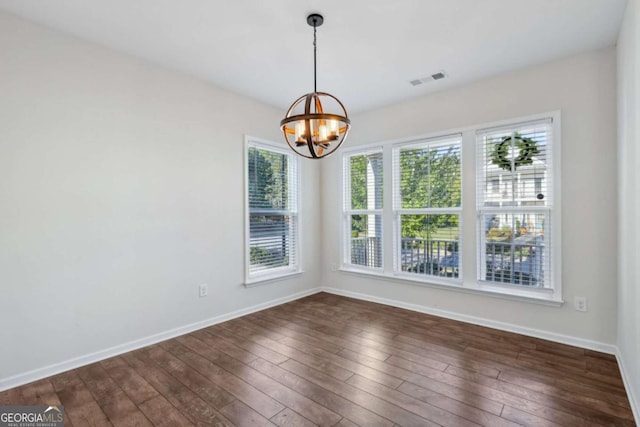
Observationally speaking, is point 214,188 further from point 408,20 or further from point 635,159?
point 635,159

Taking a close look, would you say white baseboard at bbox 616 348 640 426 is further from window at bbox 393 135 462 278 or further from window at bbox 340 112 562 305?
window at bbox 393 135 462 278

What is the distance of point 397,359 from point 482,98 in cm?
290

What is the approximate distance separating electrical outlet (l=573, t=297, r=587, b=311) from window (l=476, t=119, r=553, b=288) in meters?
0.23

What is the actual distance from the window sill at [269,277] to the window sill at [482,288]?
1027 millimetres

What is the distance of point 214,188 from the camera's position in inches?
146

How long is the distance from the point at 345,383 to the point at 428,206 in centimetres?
243

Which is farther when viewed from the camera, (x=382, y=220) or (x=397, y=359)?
(x=382, y=220)

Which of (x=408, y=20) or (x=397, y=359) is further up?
(x=408, y=20)

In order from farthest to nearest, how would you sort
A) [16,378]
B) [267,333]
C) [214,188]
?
[214,188], [267,333], [16,378]

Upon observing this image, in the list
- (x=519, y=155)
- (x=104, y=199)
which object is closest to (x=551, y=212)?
(x=519, y=155)

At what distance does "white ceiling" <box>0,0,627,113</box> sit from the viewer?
7.60ft

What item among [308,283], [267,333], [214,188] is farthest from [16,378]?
[308,283]

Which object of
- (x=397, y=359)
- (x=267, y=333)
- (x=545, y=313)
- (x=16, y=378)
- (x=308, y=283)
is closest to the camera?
(x=16, y=378)

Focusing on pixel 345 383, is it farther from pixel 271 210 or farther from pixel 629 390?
pixel 271 210
